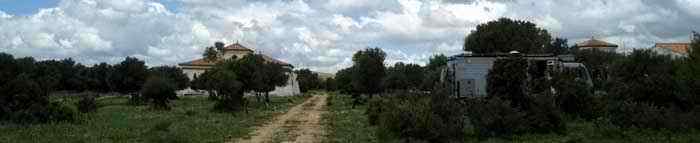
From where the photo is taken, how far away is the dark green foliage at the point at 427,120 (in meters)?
22.2

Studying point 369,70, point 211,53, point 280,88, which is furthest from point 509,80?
point 280,88

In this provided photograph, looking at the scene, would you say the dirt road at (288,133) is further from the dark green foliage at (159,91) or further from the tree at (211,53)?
the tree at (211,53)

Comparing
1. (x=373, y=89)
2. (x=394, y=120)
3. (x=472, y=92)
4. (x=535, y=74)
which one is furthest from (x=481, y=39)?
(x=394, y=120)

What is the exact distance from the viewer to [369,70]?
57.8m

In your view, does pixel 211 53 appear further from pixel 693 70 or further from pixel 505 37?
pixel 693 70

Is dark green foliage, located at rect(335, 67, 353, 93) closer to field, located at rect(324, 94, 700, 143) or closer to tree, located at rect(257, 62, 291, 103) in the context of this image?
tree, located at rect(257, 62, 291, 103)

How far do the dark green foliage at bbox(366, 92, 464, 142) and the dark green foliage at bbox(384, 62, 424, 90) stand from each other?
43.3 m

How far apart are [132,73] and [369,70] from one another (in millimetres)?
24274

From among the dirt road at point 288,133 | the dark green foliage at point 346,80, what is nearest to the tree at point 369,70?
the dark green foliage at point 346,80

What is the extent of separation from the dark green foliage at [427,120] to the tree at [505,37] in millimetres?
43281

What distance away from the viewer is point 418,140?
858 inches

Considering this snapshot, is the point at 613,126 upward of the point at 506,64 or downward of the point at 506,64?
downward

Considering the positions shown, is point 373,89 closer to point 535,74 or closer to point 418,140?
point 535,74

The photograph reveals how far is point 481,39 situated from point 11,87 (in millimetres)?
44266
